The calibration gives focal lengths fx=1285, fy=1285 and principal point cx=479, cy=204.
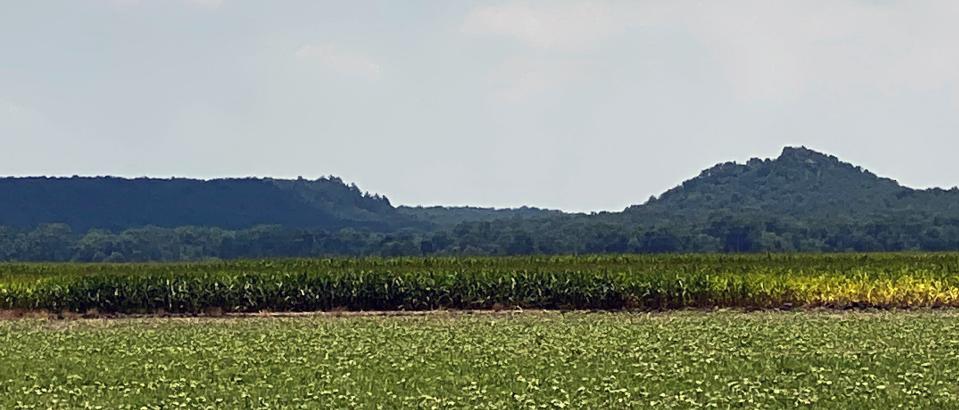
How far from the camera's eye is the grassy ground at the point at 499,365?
16641 millimetres

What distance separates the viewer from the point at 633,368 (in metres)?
19.5

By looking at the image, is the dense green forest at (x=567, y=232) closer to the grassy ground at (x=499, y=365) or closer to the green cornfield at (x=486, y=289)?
the green cornfield at (x=486, y=289)

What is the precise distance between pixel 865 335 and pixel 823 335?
2.56ft

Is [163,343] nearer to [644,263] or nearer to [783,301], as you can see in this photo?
[783,301]

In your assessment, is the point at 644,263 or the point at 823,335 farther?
the point at 644,263

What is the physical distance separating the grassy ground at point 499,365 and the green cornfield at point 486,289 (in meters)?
8.48

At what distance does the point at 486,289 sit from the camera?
133 ft

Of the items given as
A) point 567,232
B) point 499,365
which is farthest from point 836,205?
point 499,365

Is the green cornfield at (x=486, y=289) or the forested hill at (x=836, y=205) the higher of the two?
the forested hill at (x=836, y=205)

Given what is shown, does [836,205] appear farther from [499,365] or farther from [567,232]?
[499,365]

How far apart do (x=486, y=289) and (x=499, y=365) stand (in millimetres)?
20329

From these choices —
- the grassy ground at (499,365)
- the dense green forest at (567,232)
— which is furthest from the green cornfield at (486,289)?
the dense green forest at (567,232)

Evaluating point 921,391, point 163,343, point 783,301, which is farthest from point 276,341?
point 783,301

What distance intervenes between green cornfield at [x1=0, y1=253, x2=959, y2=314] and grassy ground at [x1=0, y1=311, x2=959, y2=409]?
8478mm
